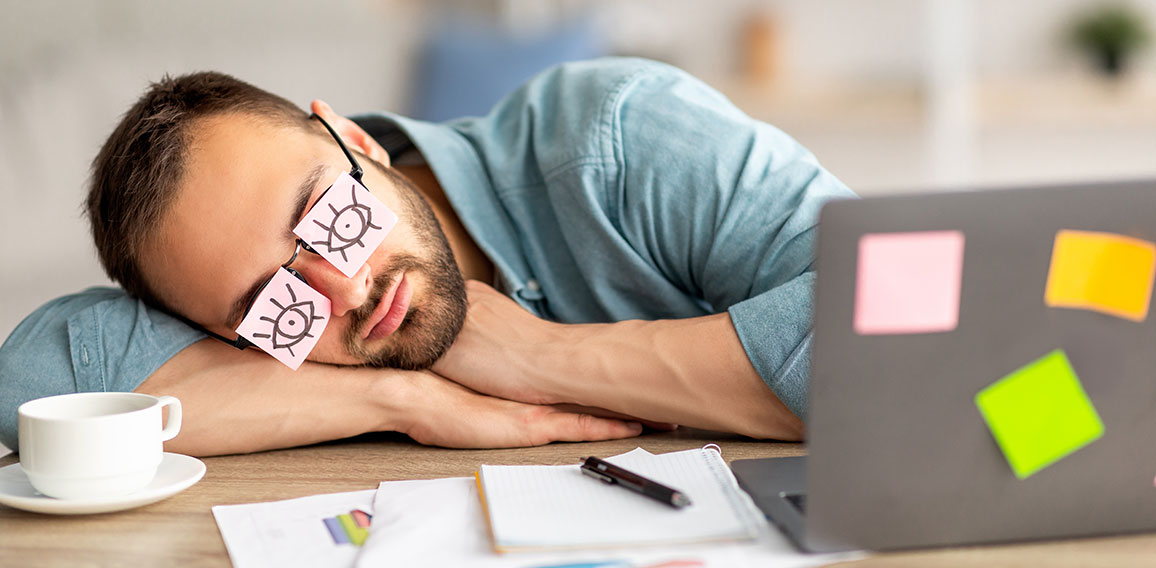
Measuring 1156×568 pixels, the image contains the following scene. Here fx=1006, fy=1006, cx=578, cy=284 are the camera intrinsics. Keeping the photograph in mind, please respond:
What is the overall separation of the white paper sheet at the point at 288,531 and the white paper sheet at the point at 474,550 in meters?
0.03

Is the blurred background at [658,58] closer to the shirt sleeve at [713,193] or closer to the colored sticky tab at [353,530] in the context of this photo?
the shirt sleeve at [713,193]

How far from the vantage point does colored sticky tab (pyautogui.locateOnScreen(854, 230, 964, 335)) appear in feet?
1.96

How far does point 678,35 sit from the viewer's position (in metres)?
3.59

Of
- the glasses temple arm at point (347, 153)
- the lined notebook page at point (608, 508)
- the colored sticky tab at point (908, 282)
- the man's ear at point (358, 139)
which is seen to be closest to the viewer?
the colored sticky tab at point (908, 282)

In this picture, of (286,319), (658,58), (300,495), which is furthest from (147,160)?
(658,58)

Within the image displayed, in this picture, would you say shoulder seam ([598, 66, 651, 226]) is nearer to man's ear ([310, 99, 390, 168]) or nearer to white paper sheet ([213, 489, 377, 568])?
man's ear ([310, 99, 390, 168])

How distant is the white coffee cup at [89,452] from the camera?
0.80 meters

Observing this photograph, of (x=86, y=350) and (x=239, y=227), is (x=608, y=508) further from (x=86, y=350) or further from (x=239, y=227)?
(x=86, y=350)

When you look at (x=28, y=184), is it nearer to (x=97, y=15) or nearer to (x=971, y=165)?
(x=97, y=15)

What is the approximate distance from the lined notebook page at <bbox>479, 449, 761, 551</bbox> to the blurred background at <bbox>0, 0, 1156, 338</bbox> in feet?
6.09

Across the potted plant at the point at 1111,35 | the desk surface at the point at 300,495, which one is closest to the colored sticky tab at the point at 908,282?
the desk surface at the point at 300,495

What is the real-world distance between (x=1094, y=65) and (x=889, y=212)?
126 inches

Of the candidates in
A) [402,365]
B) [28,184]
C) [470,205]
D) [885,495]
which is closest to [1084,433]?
[885,495]

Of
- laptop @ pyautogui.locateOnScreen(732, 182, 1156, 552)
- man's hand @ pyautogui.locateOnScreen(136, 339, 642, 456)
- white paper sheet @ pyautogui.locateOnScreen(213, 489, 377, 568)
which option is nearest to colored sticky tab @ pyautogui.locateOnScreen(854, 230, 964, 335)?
laptop @ pyautogui.locateOnScreen(732, 182, 1156, 552)
